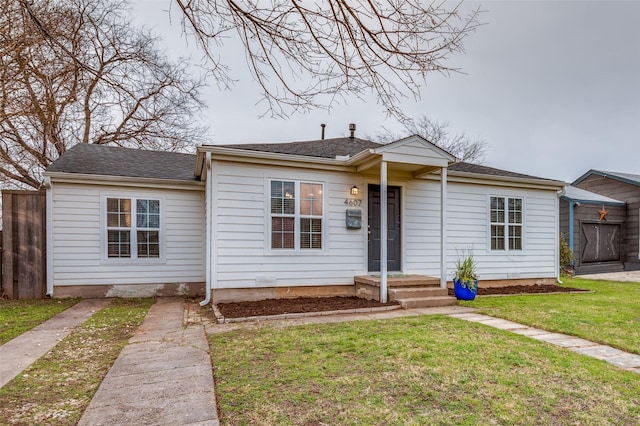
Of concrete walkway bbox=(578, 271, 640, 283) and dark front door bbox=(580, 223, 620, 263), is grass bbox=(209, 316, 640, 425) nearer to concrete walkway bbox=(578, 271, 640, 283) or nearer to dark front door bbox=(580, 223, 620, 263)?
concrete walkway bbox=(578, 271, 640, 283)

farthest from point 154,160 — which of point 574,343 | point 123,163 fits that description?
point 574,343

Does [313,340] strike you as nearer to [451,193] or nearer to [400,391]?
[400,391]

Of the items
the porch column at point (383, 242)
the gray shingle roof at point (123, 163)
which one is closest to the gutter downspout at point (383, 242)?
the porch column at point (383, 242)

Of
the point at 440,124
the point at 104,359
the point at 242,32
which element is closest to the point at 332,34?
the point at 242,32

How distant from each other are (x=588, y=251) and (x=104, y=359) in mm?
14920

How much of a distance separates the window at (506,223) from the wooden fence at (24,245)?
993 cm

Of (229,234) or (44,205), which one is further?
(44,205)

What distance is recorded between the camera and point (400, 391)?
2672 millimetres

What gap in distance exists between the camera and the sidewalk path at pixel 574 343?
3383 mm

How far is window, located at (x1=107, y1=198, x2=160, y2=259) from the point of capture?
7551 millimetres

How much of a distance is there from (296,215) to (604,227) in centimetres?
1282

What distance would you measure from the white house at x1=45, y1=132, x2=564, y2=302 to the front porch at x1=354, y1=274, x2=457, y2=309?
22 cm

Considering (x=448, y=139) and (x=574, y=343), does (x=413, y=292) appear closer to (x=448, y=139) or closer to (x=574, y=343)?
(x=574, y=343)

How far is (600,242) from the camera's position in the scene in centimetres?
1309
